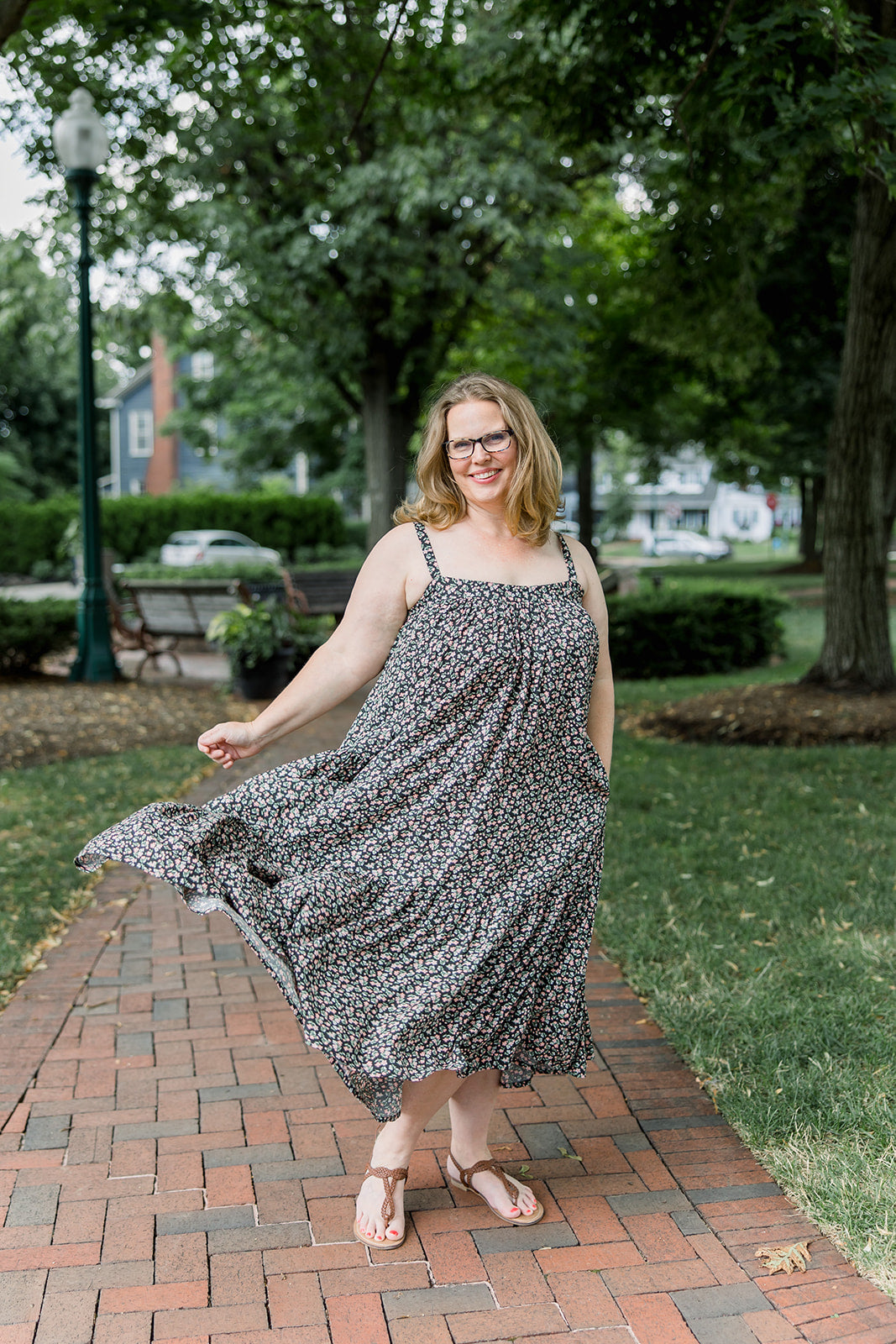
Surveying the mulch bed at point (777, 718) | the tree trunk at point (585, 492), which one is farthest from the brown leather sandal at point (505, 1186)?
the tree trunk at point (585, 492)

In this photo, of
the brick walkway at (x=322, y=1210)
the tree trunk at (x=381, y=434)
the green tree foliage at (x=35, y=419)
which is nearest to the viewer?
the brick walkway at (x=322, y=1210)

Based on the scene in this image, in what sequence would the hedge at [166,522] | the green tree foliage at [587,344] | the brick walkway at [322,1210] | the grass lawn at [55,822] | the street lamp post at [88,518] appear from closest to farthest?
the brick walkway at [322,1210]
the grass lawn at [55,822]
the street lamp post at [88,518]
the green tree foliage at [587,344]
the hedge at [166,522]

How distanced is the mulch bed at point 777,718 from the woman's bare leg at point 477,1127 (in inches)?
220

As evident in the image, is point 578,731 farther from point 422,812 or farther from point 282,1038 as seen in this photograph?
point 282,1038

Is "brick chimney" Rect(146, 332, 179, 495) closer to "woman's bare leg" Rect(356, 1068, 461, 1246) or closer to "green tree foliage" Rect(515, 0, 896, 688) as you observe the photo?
"green tree foliage" Rect(515, 0, 896, 688)

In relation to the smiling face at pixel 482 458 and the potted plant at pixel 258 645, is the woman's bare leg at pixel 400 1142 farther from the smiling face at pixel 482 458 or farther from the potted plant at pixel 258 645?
the potted plant at pixel 258 645

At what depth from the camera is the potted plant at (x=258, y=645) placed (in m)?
9.95

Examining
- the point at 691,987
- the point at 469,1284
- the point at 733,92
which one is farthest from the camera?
the point at 733,92

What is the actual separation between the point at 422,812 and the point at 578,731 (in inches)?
16.0

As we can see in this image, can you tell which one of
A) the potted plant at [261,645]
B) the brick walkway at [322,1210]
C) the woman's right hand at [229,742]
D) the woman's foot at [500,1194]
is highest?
the woman's right hand at [229,742]

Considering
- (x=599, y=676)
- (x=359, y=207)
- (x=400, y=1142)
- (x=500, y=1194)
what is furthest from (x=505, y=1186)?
(x=359, y=207)

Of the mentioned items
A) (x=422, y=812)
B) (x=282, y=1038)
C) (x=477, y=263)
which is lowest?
(x=282, y=1038)

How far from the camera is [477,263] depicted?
14641mm

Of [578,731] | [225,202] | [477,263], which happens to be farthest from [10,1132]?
[477,263]
